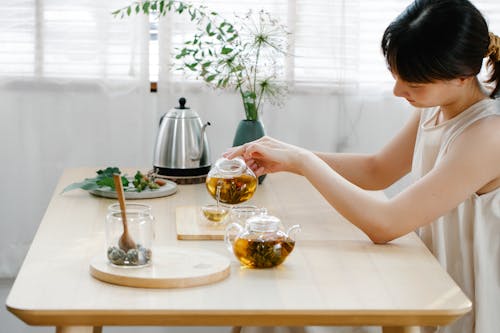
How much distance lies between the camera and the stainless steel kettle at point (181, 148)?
2359 millimetres

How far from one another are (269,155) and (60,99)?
1.15m

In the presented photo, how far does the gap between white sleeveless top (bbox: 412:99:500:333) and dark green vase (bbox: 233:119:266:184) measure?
531mm

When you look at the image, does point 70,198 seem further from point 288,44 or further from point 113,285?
point 288,44

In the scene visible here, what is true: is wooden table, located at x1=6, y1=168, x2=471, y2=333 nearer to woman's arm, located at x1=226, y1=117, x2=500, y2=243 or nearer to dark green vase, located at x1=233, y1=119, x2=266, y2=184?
woman's arm, located at x1=226, y1=117, x2=500, y2=243

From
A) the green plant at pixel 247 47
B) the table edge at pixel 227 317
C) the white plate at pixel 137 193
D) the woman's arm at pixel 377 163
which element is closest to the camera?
the table edge at pixel 227 317

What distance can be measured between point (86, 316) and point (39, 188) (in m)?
1.67

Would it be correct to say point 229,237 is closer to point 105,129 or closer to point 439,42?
point 439,42

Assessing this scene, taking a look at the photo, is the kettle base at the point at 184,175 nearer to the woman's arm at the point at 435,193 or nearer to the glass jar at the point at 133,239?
the woman's arm at the point at 435,193

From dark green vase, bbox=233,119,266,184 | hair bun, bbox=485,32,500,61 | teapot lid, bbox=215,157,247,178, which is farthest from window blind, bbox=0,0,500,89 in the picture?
hair bun, bbox=485,32,500,61

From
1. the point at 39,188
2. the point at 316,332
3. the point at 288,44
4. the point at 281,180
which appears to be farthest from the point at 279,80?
the point at 316,332

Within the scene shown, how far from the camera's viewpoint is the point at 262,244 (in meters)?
1.58

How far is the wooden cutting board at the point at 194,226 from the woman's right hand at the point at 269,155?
0.17 metres

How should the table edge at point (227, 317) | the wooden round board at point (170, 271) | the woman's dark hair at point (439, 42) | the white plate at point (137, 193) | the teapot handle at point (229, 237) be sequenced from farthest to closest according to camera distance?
the white plate at point (137, 193)
the woman's dark hair at point (439, 42)
the teapot handle at point (229, 237)
the wooden round board at point (170, 271)
the table edge at point (227, 317)

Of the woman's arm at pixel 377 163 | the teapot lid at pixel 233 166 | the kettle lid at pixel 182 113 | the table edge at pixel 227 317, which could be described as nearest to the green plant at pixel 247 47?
the kettle lid at pixel 182 113
